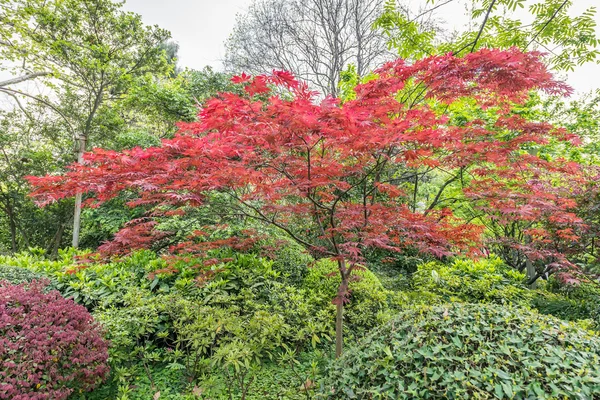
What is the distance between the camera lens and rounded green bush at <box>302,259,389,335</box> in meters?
3.60

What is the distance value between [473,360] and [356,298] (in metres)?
2.41

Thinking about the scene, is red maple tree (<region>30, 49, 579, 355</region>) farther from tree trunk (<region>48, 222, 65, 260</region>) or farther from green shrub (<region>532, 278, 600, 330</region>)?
tree trunk (<region>48, 222, 65, 260</region>)

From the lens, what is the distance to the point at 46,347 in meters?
2.12

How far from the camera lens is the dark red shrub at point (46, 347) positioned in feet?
6.43

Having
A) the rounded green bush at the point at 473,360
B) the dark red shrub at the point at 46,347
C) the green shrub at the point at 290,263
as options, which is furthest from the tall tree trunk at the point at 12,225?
the rounded green bush at the point at 473,360

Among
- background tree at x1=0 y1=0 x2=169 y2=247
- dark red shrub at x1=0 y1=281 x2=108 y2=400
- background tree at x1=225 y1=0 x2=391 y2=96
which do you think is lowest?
dark red shrub at x1=0 y1=281 x2=108 y2=400

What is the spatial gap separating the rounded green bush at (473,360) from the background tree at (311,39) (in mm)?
9488

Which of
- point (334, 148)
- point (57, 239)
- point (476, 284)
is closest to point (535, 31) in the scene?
point (334, 148)

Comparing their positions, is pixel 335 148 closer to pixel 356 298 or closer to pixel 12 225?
pixel 356 298

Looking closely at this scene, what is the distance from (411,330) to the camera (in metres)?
1.85

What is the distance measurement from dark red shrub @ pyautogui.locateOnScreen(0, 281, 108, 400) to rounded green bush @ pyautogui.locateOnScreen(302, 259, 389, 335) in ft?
7.28

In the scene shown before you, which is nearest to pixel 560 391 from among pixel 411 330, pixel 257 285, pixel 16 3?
pixel 411 330

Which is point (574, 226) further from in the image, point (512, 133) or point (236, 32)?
point (236, 32)

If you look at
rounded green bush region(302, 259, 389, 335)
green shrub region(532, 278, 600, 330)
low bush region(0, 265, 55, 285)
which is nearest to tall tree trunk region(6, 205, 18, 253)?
low bush region(0, 265, 55, 285)
